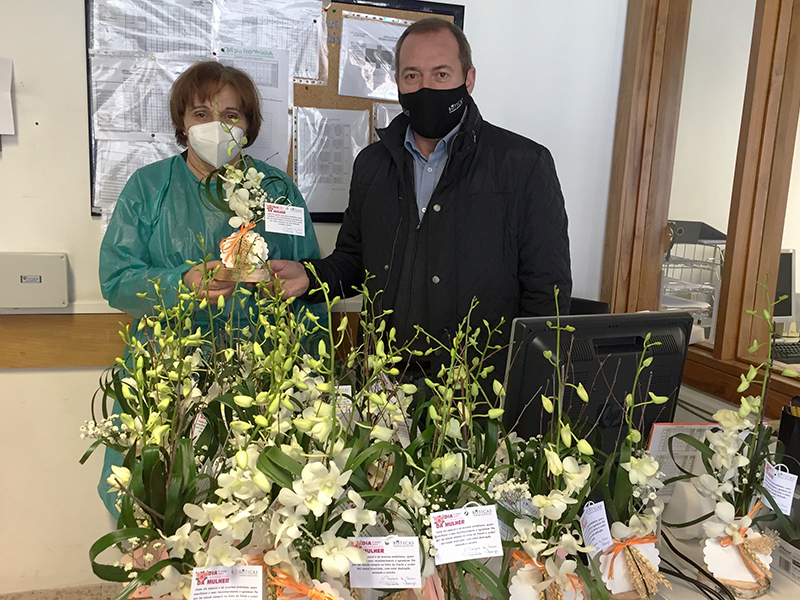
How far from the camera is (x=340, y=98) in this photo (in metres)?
2.35

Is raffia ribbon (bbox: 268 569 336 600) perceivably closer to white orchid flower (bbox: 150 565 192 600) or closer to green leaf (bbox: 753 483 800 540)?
white orchid flower (bbox: 150 565 192 600)

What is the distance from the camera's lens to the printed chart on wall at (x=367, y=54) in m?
2.32

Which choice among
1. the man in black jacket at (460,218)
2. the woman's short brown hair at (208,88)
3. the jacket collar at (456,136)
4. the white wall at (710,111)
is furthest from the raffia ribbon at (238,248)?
the white wall at (710,111)

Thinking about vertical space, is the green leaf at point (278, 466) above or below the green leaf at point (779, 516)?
above

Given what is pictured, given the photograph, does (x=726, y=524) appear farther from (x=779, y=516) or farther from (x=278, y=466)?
(x=278, y=466)

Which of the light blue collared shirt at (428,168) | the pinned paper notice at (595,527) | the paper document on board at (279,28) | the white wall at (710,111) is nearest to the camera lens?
the pinned paper notice at (595,527)

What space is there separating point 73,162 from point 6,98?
0.28 meters

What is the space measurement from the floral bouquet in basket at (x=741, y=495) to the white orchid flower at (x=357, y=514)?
0.62 m

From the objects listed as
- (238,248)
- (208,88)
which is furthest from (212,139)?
(238,248)

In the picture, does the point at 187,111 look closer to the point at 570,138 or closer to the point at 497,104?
the point at 497,104

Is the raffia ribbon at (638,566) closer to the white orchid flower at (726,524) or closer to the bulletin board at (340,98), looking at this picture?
the white orchid flower at (726,524)

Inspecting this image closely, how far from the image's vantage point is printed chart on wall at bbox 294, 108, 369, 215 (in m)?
2.33

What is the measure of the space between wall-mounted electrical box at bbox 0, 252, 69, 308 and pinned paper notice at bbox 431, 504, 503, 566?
1.81 meters

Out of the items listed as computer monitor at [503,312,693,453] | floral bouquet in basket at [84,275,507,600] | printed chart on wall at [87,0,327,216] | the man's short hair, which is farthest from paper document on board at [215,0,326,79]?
computer monitor at [503,312,693,453]
